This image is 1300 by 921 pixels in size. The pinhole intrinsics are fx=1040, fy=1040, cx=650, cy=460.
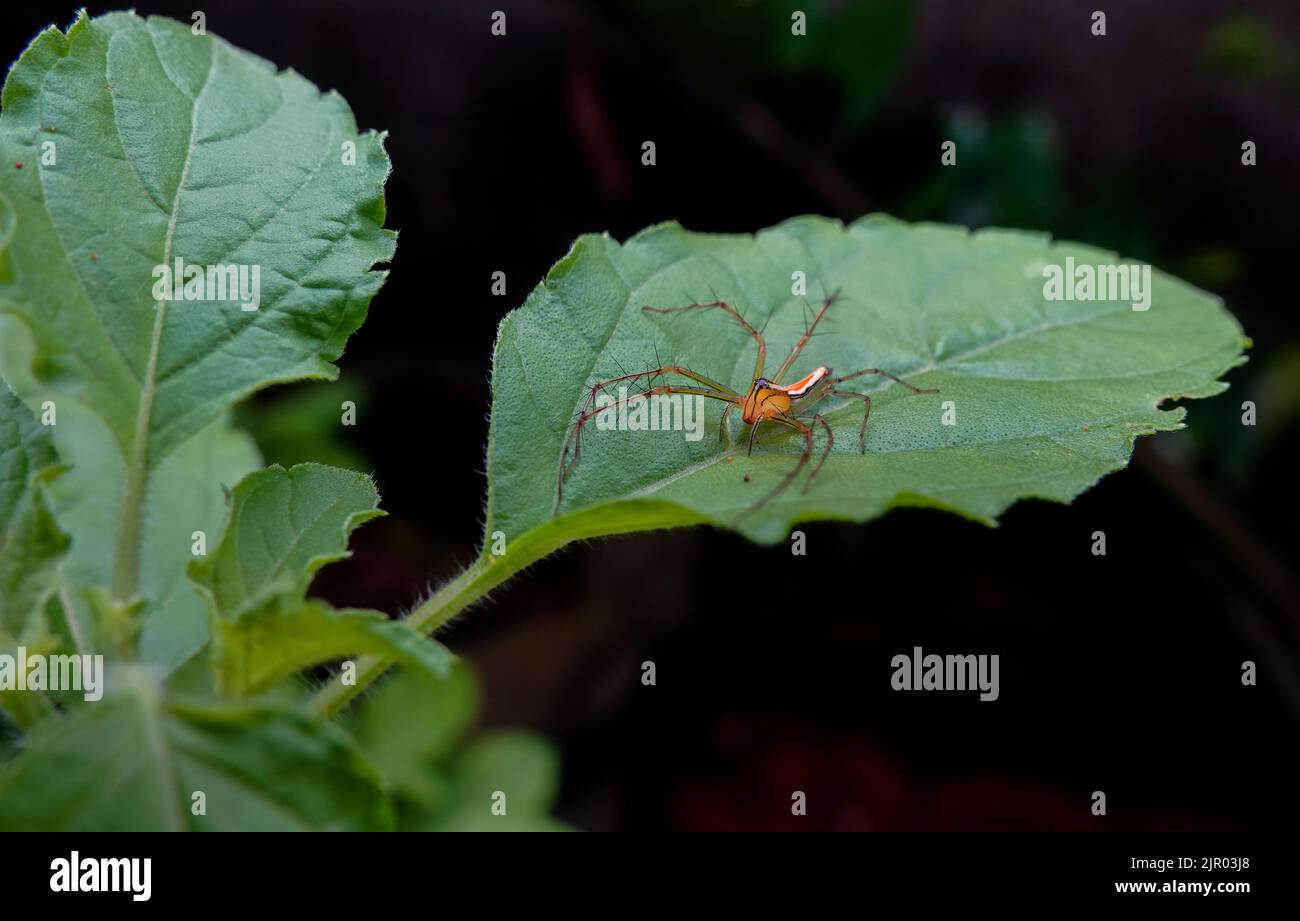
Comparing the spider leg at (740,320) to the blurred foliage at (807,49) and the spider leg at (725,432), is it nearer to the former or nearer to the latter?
the spider leg at (725,432)

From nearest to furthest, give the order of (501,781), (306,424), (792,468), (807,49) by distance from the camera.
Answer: (792,468) → (807,49) → (501,781) → (306,424)

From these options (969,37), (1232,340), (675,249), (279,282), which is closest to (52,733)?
(279,282)

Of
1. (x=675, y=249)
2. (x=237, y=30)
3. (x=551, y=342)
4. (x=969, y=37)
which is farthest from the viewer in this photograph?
(x=969, y=37)

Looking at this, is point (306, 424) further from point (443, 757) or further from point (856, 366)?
point (856, 366)

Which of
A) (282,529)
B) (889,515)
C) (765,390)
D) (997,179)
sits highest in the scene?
(997,179)

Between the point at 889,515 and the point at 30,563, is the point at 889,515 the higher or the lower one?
the higher one

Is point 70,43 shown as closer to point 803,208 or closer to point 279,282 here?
point 279,282

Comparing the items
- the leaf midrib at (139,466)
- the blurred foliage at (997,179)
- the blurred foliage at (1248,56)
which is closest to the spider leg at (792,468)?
the leaf midrib at (139,466)

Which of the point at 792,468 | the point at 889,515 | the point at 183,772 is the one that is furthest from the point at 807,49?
the point at 183,772
